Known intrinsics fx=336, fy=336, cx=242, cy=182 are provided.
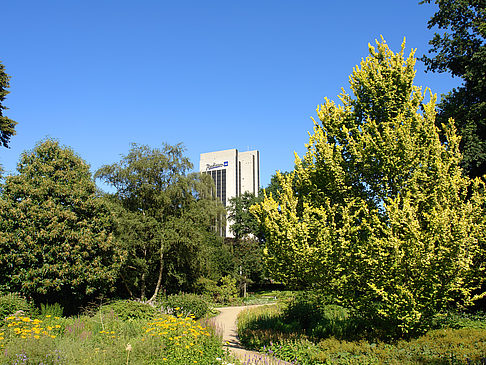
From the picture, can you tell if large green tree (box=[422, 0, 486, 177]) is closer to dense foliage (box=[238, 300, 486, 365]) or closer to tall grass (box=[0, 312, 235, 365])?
dense foliage (box=[238, 300, 486, 365])

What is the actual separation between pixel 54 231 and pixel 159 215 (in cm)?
672

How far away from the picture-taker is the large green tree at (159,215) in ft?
62.0

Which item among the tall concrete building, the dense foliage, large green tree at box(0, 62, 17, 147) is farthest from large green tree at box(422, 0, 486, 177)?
the tall concrete building

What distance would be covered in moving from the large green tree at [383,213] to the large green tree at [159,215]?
35.8ft

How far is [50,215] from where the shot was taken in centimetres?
1395

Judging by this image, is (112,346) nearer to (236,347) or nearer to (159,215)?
(236,347)

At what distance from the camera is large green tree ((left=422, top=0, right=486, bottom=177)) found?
1414cm

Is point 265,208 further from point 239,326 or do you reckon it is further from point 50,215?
point 50,215

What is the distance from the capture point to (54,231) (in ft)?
45.1

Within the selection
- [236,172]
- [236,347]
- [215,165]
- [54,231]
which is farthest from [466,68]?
[215,165]

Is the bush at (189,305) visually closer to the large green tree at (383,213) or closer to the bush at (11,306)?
the bush at (11,306)

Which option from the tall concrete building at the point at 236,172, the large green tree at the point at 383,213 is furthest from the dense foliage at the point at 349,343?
the tall concrete building at the point at 236,172

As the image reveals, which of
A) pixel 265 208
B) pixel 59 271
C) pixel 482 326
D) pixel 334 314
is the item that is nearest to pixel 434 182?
pixel 265 208

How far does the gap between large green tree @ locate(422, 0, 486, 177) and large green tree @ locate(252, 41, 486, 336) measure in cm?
703
